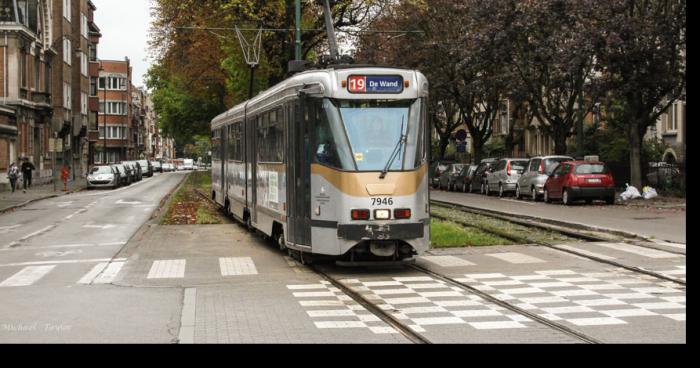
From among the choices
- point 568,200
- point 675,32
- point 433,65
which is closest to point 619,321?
point 568,200

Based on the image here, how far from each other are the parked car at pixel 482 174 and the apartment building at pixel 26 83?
981 inches

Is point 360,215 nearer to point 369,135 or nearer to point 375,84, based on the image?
point 369,135

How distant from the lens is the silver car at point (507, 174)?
39.7m

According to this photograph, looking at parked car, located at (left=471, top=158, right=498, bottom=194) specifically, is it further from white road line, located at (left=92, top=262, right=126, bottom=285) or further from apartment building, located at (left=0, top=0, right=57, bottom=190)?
white road line, located at (left=92, top=262, right=126, bottom=285)

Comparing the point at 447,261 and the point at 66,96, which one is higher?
the point at 66,96

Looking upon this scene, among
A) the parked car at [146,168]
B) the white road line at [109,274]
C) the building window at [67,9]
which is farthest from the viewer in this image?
→ the parked car at [146,168]

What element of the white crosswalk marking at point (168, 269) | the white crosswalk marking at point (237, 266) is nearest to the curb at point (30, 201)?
the white crosswalk marking at point (168, 269)

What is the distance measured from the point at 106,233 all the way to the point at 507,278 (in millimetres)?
12723

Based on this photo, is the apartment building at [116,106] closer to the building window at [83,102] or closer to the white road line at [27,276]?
the building window at [83,102]

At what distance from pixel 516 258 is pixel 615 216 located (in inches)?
437

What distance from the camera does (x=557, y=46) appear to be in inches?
1372

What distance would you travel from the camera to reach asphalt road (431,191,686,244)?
20.5 m

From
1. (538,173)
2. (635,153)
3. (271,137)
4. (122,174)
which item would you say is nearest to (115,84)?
(122,174)
